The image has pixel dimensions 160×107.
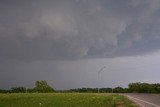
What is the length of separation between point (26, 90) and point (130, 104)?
4091cm

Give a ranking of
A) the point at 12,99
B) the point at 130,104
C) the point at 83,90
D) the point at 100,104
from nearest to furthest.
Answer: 1. the point at 130,104
2. the point at 100,104
3. the point at 12,99
4. the point at 83,90

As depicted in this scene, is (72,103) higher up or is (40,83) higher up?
(40,83)

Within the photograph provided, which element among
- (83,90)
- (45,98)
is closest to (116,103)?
(45,98)

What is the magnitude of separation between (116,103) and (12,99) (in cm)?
1414

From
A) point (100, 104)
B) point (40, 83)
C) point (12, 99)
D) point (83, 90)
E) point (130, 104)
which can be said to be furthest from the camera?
point (83, 90)

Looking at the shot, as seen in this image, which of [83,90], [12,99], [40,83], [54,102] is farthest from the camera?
[83,90]

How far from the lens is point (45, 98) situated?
1917 inches

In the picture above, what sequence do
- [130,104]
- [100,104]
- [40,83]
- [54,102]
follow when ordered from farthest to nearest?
[40,83] → [54,102] → [100,104] → [130,104]

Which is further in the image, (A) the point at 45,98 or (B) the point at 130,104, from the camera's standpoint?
(A) the point at 45,98

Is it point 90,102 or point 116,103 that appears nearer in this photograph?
point 116,103

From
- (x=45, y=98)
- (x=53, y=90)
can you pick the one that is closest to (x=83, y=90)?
(x=53, y=90)

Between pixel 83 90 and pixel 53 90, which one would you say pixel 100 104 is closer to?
pixel 53 90

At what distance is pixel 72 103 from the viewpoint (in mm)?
44500

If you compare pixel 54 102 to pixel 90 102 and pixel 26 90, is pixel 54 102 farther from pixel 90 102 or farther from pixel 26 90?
pixel 26 90
